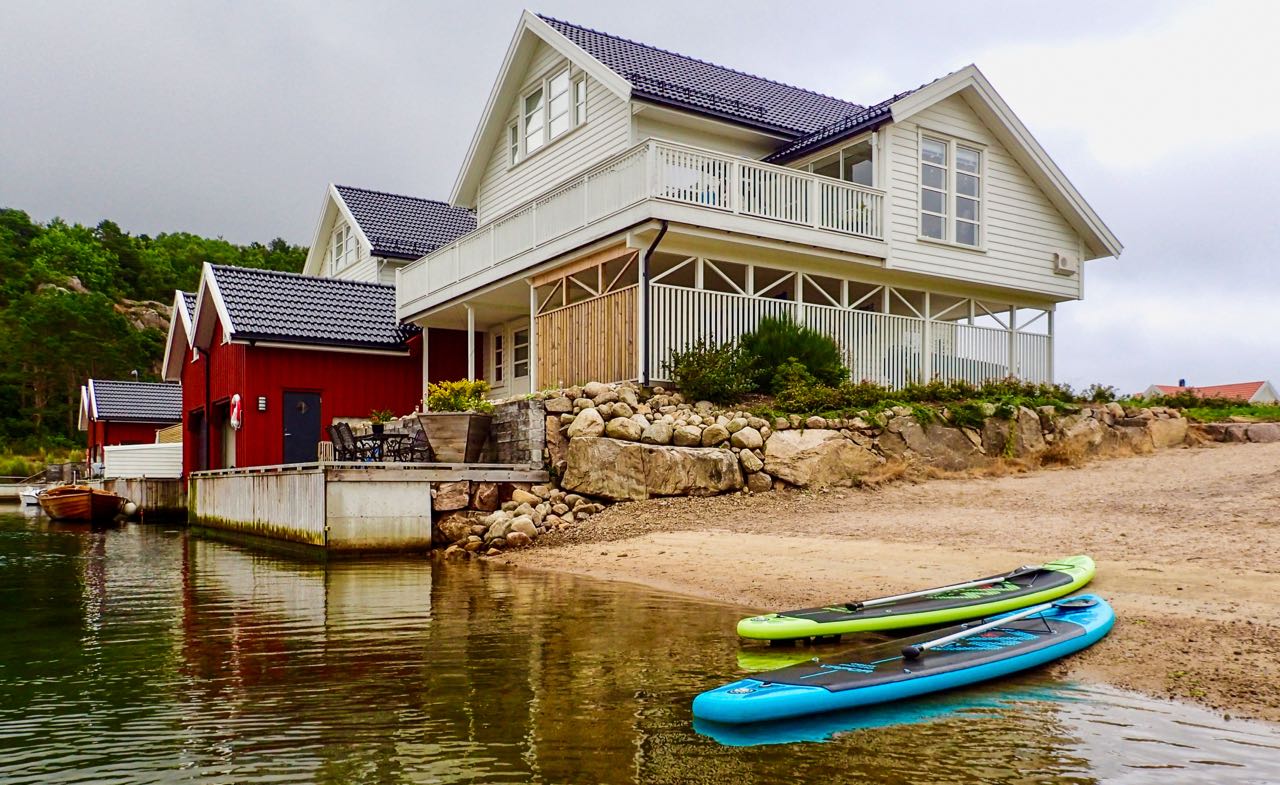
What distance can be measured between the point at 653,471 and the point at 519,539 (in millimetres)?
2127

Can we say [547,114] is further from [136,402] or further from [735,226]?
[136,402]

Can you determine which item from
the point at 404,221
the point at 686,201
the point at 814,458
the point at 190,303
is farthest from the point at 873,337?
the point at 190,303

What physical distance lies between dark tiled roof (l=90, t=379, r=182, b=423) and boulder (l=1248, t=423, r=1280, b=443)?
4048 cm

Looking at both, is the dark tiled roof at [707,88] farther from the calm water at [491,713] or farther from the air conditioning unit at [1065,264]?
the calm water at [491,713]

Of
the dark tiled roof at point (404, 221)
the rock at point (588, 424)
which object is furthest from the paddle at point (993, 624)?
the dark tiled roof at point (404, 221)

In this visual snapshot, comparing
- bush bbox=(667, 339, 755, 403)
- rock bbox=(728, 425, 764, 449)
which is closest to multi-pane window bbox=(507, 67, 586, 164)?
bush bbox=(667, 339, 755, 403)

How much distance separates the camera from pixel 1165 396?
20688 mm

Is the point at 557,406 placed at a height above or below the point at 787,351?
below

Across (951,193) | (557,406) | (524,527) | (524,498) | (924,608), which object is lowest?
(524,527)

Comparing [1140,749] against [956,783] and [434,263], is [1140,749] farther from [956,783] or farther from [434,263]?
[434,263]

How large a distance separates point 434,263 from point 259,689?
57.1ft

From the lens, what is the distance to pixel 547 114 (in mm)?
23188

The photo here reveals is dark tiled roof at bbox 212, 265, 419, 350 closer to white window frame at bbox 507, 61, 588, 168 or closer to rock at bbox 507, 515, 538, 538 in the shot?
white window frame at bbox 507, 61, 588, 168

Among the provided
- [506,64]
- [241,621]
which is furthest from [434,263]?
[241,621]
